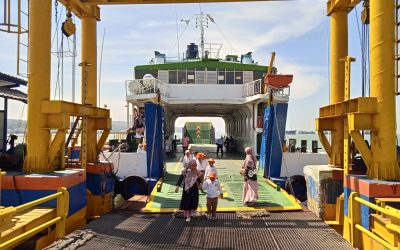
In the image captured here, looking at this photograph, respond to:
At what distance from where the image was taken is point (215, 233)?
6461mm

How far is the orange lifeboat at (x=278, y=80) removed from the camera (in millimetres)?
15520

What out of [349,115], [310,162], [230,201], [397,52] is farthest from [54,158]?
[310,162]

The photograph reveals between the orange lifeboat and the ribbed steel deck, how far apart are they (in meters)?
8.60

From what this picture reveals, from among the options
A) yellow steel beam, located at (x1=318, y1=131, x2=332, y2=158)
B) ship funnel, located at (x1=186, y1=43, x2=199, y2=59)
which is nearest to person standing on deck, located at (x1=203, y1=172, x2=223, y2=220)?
yellow steel beam, located at (x1=318, y1=131, x2=332, y2=158)

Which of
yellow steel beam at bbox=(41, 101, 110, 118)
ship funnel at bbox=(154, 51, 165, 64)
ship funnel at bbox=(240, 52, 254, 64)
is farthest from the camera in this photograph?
ship funnel at bbox=(240, 52, 254, 64)

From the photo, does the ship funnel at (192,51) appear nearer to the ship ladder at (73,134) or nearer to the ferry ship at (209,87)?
the ferry ship at (209,87)

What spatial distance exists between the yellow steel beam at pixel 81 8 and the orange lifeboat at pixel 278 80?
318 inches

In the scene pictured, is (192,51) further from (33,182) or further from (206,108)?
(33,182)

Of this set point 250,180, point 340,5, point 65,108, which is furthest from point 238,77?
point 65,108

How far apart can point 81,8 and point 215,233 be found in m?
6.46

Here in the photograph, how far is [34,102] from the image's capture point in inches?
274

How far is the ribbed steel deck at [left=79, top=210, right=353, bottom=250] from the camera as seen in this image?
5.78 metres

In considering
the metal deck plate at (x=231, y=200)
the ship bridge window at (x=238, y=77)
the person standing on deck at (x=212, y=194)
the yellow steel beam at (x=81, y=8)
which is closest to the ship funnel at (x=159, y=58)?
the ship bridge window at (x=238, y=77)

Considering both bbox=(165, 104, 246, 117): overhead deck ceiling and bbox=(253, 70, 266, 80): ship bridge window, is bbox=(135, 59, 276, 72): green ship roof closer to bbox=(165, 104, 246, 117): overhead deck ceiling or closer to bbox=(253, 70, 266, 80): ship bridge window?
bbox=(253, 70, 266, 80): ship bridge window
